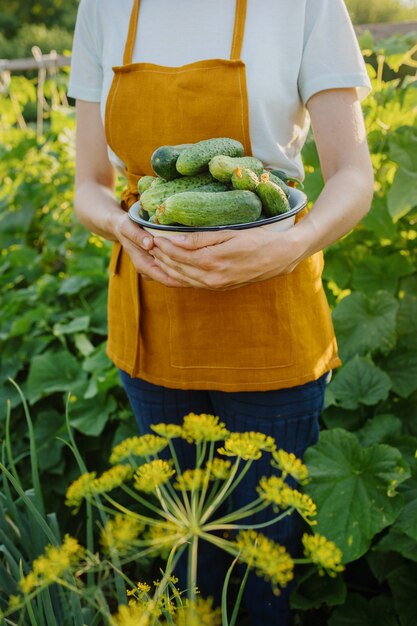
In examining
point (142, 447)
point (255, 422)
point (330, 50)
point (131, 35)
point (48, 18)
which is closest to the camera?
point (142, 447)

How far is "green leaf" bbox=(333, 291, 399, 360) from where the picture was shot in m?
1.82

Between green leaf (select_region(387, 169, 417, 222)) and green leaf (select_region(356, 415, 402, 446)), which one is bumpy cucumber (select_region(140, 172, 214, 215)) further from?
green leaf (select_region(356, 415, 402, 446))

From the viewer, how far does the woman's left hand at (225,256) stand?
100 cm

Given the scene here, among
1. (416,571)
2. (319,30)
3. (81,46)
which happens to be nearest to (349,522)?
(416,571)

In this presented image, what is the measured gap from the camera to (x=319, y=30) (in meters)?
1.10

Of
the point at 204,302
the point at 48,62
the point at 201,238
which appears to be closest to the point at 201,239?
the point at 201,238

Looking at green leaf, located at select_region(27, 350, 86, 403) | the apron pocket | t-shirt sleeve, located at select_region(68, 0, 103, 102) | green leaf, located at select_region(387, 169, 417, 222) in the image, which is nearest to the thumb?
the apron pocket

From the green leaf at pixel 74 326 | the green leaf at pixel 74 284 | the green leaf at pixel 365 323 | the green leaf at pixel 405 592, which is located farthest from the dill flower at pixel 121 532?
the green leaf at pixel 74 284

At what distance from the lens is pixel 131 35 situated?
1228 millimetres

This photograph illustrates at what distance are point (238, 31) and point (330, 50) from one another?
0.52ft

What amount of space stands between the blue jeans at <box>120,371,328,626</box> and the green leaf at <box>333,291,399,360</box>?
1.53 ft

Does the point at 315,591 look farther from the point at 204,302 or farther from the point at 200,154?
the point at 200,154

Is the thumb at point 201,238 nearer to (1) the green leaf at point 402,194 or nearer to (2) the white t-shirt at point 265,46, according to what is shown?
(2) the white t-shirt at point 265,46

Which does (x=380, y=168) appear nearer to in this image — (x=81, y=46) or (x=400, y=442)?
(x=400, y=442)
